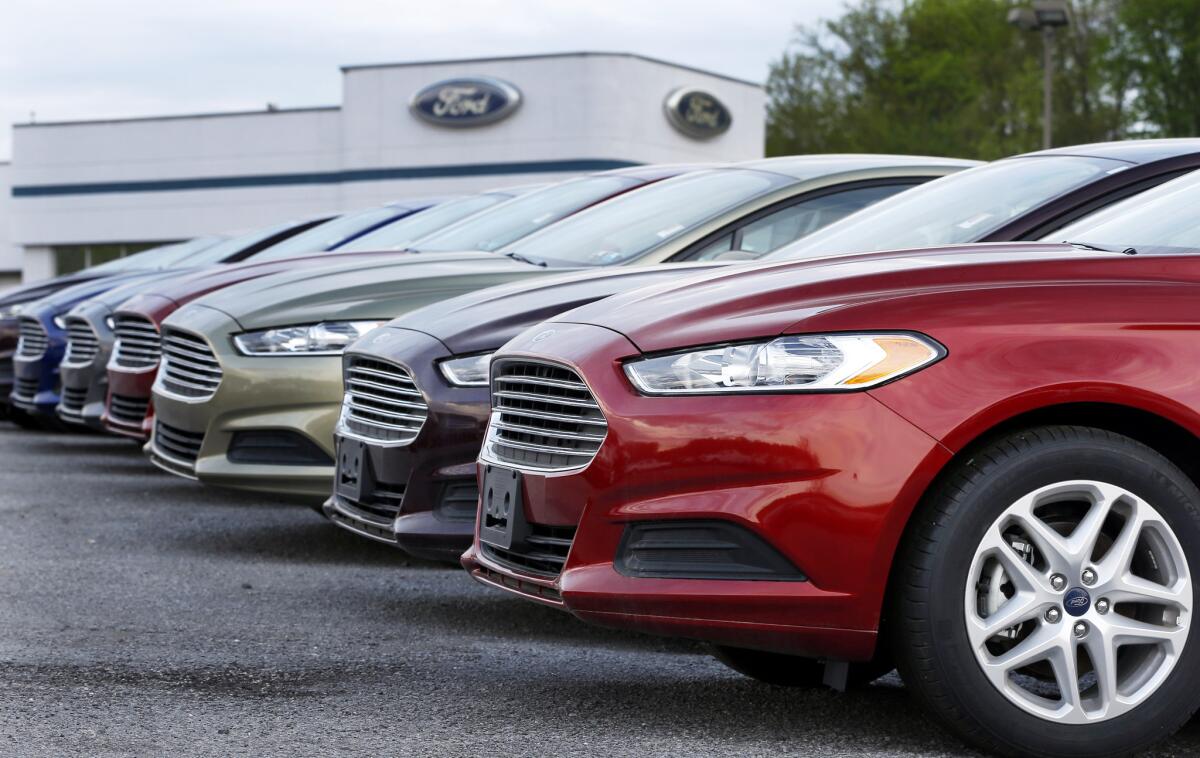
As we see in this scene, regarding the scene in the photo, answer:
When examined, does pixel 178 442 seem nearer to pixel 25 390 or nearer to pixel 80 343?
pixel 80 343

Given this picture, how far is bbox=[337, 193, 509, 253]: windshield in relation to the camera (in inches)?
379

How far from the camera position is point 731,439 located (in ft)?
11.0

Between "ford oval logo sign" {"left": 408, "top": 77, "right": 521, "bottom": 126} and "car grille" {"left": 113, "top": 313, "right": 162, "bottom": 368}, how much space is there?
113 feet

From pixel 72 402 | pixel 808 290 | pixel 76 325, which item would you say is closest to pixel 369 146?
pixel 76 325

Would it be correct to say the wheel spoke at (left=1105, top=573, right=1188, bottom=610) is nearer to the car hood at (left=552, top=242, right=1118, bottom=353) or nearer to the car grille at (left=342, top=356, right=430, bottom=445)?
the car hood at (left=552, top=242, right=1118, bottom=353)

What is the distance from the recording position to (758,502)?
3.33 metres

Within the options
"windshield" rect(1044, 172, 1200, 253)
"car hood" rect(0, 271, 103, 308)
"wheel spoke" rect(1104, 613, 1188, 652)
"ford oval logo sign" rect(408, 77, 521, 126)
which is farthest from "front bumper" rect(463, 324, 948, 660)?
"ford oval logo sign" rect(408, 77, 521, 126)

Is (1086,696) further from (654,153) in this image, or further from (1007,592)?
(654,153)

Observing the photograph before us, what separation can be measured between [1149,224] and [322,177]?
4246 centimetres

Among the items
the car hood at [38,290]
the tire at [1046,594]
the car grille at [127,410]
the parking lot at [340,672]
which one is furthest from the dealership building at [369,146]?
the tire at [1046,594]

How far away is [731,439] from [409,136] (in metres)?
40.8

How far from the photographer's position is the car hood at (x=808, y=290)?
11.4ft

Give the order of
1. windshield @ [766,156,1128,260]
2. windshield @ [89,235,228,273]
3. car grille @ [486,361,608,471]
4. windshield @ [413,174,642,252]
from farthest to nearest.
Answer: windshield @ [89,235,228,273] < windshield @ [413,174,642,252] < windshield @ [766,156,1128,260] < car grille @ [486,361,608,471]

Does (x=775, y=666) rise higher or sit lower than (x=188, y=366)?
lower
